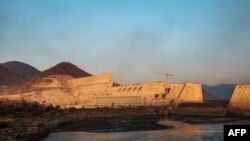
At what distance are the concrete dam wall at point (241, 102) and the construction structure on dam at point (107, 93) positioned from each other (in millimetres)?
19101

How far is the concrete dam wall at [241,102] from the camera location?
5088cm

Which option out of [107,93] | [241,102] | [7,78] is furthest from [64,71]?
[241,102]

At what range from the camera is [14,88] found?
141 metres

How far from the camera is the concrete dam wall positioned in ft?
167

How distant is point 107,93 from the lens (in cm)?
9681

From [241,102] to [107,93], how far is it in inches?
1926

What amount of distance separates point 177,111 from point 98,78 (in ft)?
124

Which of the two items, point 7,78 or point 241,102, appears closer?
point 241,102

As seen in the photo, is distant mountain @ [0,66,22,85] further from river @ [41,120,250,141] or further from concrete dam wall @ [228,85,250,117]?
river @ [41,120,250,141]

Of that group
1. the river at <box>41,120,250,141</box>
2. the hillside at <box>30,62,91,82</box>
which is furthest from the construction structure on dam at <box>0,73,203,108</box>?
the river at <box>41,120,250,141</box>

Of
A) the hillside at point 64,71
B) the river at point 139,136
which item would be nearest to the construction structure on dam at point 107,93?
the hillside at point 64,71

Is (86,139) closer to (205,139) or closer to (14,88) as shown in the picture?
(205,139)

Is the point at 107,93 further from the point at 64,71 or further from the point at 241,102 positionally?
the point at 64,71

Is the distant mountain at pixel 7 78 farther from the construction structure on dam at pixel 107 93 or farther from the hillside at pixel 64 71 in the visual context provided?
the construction structure on dam at pixel 107 93
